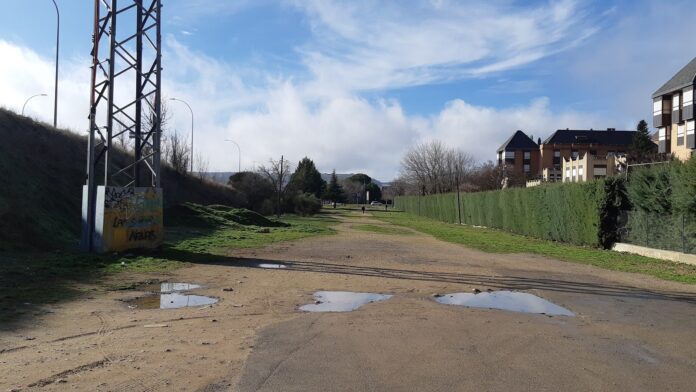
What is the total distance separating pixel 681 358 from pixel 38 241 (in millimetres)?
16312

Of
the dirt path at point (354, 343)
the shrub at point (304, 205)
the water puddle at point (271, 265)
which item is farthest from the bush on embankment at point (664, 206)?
the shrub at point (304, 205)

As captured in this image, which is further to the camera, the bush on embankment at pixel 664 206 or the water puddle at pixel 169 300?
the bush on embankment at pixel 664 206

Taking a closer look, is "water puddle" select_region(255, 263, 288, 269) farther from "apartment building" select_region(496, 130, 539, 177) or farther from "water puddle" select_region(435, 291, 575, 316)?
"apartment building" select_region(496, 130, 539, 177)

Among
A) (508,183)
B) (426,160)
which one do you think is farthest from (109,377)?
(426,160)

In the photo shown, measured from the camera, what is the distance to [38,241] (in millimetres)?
16406

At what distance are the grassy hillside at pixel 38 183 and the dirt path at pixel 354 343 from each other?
6389 mm

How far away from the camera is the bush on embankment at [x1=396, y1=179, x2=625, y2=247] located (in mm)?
23266

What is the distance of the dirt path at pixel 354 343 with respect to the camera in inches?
217

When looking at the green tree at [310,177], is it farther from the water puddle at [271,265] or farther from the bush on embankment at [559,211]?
the water puddle at [271,265]

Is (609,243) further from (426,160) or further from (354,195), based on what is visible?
(354,195)

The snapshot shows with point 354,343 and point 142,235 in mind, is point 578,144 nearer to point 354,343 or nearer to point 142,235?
point 142,235

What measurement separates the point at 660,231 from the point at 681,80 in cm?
3849

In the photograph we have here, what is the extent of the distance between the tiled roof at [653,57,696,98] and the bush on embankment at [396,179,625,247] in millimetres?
21591

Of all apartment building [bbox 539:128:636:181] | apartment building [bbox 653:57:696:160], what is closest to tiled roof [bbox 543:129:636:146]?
apartment building [bbox 539:128:636:181]
